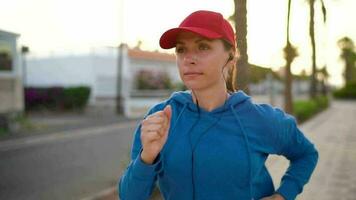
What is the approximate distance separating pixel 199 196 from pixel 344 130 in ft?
57.6

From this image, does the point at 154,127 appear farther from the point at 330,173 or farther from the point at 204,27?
the point at 330,173

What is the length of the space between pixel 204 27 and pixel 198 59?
0.13m

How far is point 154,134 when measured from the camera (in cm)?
185

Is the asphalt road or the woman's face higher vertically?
the woman's face

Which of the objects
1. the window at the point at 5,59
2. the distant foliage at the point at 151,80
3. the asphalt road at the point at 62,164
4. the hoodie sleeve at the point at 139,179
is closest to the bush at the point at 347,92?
the distant foliage at the point at 151,80

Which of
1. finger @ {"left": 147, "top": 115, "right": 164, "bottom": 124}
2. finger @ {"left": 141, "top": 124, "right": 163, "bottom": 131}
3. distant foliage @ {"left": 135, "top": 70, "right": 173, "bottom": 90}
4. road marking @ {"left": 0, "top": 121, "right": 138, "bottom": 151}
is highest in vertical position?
finger @ {"left": 147, "top": 115, "right": 164, "bottom": 124}

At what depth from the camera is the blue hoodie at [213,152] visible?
200cm

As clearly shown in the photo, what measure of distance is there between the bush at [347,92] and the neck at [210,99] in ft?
198

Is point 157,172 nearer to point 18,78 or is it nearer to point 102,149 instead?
point 102,149

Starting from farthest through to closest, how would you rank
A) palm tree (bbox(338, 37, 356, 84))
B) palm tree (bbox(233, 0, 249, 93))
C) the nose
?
palm tree (bbox(338, 37, 356, 84)), palm tree (bbox(233, 0, 249, 93)), the nose

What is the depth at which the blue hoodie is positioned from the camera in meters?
2.00

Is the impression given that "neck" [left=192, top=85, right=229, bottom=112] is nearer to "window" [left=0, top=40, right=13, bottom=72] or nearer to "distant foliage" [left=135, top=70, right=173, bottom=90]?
"window" [left=0, top=40, right=13, bottom=72]

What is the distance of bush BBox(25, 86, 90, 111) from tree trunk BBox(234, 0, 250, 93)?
82.7ft

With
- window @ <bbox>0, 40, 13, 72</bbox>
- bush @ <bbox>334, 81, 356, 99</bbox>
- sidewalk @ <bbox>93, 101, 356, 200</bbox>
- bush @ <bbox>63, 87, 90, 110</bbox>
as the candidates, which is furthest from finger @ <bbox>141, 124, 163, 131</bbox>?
bush @ <bbox>334, 81, 356, 99</bbox>
